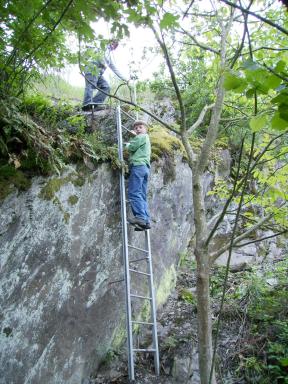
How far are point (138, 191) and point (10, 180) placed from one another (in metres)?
1.89

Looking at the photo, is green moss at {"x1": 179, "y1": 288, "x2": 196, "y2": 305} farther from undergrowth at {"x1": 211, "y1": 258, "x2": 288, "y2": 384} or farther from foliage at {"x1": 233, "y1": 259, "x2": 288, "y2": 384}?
foliage at {"x1": 233, "y1": 259, "x2": 288, "y2": 384}

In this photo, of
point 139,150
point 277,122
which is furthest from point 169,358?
point 277,122

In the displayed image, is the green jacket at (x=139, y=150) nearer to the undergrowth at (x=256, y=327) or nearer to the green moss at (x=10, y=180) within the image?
the green moss at (x=10, y=180)

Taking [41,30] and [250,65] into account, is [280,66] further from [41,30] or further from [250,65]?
[41,30]

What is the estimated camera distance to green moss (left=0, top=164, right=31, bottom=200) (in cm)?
408

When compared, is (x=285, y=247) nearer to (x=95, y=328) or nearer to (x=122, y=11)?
(x=95, y=328)

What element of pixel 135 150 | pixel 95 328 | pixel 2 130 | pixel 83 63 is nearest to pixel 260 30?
pixel 135 150

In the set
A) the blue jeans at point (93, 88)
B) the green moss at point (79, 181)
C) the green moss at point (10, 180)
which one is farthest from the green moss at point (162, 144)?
the green moss at point (10, 180)

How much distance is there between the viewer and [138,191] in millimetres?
5336

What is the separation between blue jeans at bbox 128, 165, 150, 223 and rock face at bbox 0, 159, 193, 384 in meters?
0.31

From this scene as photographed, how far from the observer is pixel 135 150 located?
5.71 metres

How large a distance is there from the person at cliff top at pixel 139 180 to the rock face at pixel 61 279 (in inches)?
13.5

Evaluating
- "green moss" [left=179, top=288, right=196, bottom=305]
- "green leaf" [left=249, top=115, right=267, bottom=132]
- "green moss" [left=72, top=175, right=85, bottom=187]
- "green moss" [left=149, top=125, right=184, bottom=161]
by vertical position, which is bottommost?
"green leaf" [left=249, top=115, right=267, bottom=132]

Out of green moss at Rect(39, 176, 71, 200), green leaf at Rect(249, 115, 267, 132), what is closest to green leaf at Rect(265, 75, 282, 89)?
green leaf at Rect(249, 115, 267, 132)
